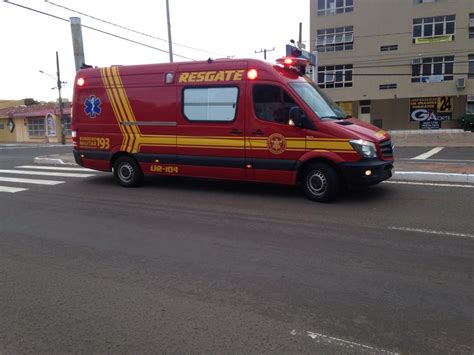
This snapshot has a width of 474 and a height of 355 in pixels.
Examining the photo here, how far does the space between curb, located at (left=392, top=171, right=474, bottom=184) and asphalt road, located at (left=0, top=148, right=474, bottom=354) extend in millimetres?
1604

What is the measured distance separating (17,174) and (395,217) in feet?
37.2

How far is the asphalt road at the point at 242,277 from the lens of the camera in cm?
338

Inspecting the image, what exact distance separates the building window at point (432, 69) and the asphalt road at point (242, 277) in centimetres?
3406

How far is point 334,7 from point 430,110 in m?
13.2

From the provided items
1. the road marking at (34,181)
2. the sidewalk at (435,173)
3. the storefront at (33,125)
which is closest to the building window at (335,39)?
the storefront at (33,125)

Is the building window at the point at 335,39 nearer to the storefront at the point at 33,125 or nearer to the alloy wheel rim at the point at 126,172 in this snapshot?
the storefront at the point at 33,125

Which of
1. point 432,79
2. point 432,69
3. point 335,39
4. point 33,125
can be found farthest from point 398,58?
point 33,125

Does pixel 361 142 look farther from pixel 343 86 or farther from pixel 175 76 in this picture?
pixel 343 86

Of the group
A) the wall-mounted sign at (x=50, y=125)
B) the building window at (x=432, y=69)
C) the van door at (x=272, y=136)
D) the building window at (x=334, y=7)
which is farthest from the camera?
the wall-mounted sign at (x=50, y=125)

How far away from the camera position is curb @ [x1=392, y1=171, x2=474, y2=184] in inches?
370

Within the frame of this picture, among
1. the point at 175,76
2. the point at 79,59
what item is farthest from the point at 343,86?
the point at 175,76

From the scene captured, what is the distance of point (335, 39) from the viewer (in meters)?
41.2

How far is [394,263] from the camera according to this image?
4836 millimetres

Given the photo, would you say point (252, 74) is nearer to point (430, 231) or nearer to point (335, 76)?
point (430, 231)
